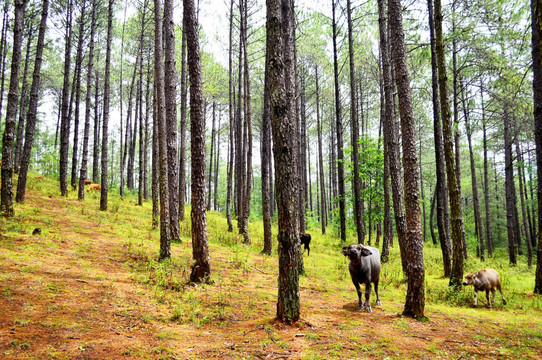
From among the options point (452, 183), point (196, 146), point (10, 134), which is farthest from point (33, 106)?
point (452, 183)

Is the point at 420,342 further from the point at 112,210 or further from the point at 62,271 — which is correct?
the point at 112,210

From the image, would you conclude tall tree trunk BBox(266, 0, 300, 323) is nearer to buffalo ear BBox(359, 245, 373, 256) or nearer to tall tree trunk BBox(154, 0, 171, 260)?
buffalo ear BBox(359, 245, 373, 256)

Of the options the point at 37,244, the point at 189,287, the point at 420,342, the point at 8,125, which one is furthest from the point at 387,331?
the point at 8,125

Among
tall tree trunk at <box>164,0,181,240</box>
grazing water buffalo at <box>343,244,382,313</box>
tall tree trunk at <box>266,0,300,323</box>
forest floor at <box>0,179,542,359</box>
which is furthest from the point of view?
tall tree trunk at <box>164,0,181,240</box>

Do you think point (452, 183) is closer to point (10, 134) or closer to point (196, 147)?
point (196, 147)

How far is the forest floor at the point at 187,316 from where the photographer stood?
4.11m

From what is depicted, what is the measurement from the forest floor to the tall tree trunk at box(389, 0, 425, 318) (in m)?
0.51

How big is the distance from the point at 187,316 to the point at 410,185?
525cm

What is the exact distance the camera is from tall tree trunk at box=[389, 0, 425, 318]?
610 centimetres

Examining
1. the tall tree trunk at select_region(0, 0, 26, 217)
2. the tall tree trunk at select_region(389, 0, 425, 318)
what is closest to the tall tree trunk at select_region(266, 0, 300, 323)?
the tall tree trunk at select_region(389, 0, 425, 318)

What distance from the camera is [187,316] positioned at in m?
5.57

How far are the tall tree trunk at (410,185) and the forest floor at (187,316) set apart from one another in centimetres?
51

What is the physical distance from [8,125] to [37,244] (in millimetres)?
4450

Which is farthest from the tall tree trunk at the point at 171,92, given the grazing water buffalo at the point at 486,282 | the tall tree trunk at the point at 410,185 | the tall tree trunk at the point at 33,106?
the grazing water buffalo at the point at 486,282
